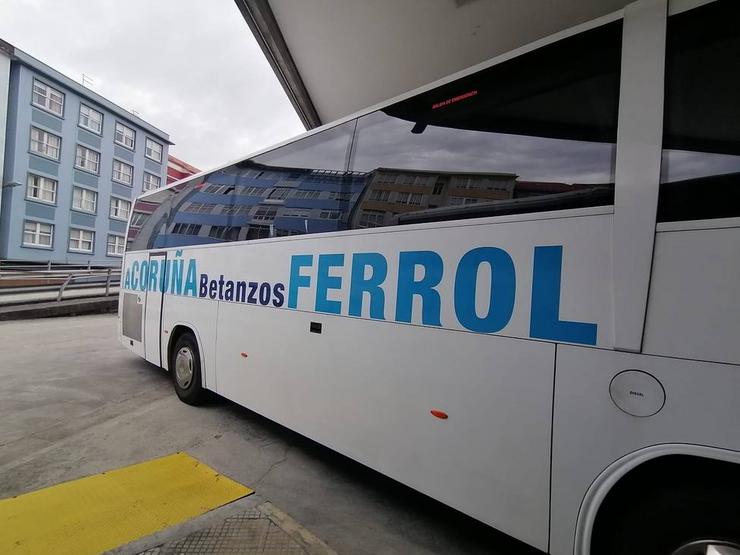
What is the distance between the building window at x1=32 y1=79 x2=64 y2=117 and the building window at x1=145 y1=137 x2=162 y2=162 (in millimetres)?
6972

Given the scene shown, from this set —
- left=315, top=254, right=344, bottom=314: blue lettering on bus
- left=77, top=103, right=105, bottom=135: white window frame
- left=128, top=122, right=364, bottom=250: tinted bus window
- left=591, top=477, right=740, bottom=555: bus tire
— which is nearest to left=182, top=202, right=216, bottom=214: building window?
left=128, top=122, right=364, bottom=250: tinted bus window

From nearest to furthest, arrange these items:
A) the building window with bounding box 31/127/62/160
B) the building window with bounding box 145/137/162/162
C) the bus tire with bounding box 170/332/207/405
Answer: the bus tire with bounding box 170/332/207/405 → the building window with bounding box 31/127/62/160 → the building window with bounding box 145/137/162/162

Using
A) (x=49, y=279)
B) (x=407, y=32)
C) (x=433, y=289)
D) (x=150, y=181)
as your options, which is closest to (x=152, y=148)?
(x=150, y=181)

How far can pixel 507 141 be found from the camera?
7.70 ft

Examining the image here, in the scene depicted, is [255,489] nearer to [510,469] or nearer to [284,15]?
[510,469]

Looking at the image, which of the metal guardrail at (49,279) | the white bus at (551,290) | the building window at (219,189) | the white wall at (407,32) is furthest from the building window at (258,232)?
the metal guardrail at (49,279)

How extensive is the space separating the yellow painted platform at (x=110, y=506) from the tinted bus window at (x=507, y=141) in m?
2.52

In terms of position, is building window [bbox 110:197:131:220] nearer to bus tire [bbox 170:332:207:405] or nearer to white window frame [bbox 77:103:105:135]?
white window frame [bbox 77:103:105:135]

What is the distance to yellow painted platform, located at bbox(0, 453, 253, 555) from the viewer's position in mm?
2352

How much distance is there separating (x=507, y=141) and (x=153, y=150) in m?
39.1

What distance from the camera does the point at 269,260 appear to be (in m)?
3.89

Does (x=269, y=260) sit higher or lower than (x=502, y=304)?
higher

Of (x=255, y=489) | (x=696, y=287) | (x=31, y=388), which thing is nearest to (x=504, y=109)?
(x=696, y=287)

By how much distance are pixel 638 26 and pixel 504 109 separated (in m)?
0.74
